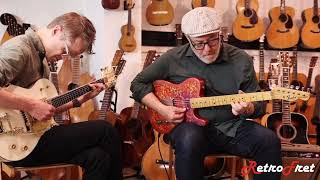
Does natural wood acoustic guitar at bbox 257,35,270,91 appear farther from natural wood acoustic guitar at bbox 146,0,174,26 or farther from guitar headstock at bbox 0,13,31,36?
guitar headstock at bbox 0,13,31,36

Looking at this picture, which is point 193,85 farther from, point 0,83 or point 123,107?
point 123,107

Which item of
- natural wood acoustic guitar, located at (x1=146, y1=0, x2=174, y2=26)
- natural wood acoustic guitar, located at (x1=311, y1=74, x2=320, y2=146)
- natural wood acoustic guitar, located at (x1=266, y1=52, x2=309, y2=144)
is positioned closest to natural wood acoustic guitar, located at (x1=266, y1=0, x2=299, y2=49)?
natural wood acoustic guitar, located at (x1=311, y1=74, x2=320, y2=146)

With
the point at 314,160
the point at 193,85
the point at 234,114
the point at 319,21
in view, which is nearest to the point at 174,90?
the point at 193,85

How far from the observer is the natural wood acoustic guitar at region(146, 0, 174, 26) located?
378 centimetres

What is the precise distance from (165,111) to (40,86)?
679mm

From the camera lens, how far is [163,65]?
2.38 metres

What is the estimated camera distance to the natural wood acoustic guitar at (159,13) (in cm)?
378

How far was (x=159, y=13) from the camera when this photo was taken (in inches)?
149

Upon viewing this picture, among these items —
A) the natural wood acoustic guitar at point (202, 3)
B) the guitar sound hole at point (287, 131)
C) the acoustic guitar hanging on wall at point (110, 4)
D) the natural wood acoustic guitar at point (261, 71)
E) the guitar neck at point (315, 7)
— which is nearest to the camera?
the guitar sound hole at point (287, 131)

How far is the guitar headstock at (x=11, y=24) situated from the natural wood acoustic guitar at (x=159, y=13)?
3.65 ft

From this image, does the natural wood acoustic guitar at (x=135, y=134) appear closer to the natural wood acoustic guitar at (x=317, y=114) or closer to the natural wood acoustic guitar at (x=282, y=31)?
the natural wood acoustic guitar at (x=317, y=114)

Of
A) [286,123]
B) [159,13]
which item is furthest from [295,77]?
[159,13]

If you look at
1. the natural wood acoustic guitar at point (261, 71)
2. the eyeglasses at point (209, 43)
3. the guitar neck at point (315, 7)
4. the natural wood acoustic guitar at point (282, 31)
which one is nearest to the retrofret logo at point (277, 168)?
the eyeglasses at point (209, 43)

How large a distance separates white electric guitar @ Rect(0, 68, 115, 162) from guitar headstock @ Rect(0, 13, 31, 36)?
4.70 feet
